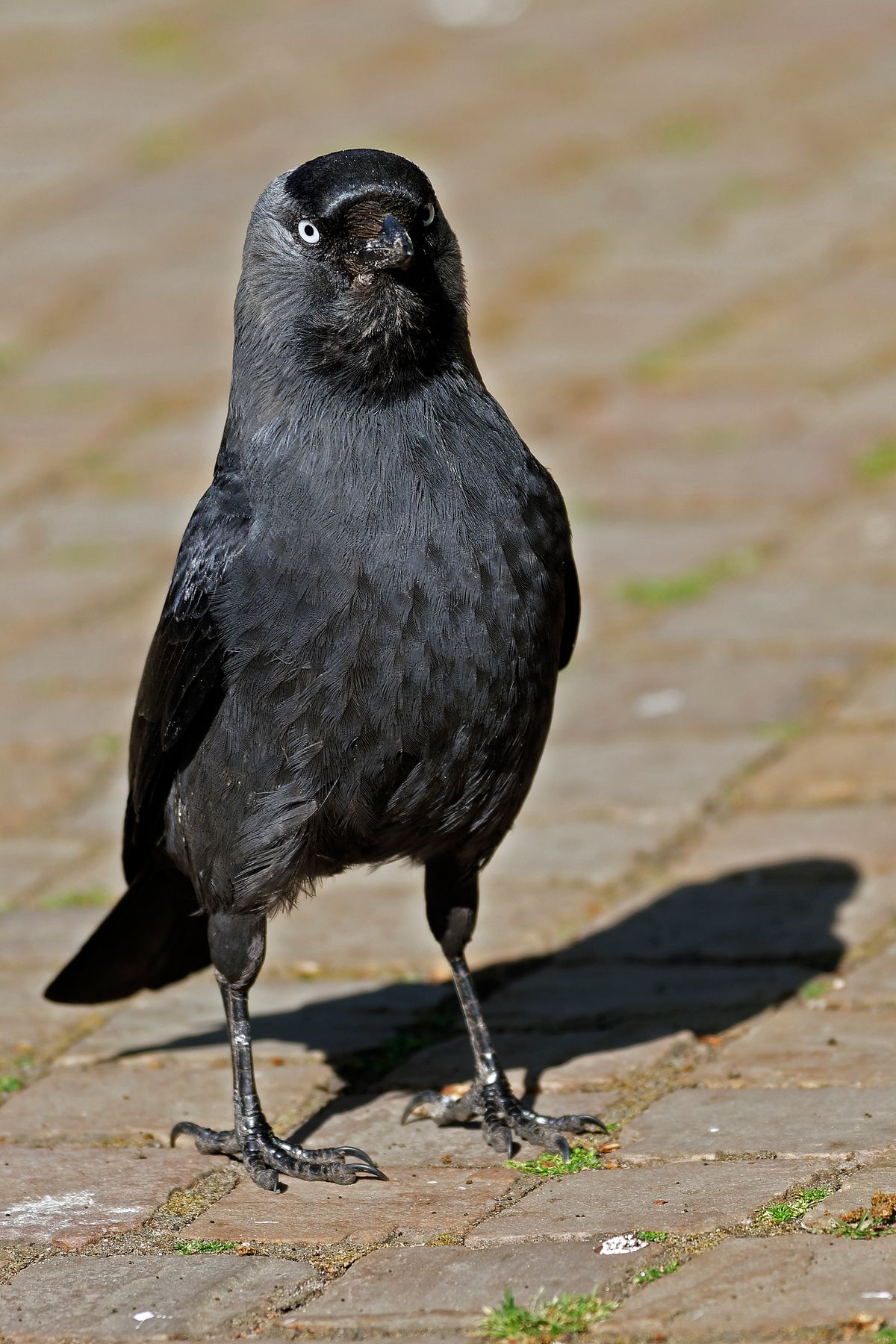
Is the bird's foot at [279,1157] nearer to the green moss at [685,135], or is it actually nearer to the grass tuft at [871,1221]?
the grass tuft at [871,1221]

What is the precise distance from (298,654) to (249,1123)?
1036 mm

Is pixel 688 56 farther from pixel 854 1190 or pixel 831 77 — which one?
pixel 854 1190

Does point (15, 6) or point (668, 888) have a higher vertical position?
point (15, 6)

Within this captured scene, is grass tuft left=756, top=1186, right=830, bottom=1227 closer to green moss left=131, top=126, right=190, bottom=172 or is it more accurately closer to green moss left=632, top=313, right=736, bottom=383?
green moss left=632, top=313, right=736, bottom=383

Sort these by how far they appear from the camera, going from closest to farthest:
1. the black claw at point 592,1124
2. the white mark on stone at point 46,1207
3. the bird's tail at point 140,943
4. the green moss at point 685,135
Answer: the white mark on stone at point 46,1207, the black claw at point 592,1124, the bird's tail at point 140,943, the green moss at point 685,135

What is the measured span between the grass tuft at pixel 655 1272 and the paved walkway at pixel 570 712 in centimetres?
2

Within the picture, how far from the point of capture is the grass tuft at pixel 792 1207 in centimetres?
355

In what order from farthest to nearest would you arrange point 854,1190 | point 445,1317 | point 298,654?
1. point 298,654
2. point 854,1190
3. point 445,1317

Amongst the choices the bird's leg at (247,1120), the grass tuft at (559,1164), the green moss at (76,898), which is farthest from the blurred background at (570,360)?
the grass tuft at (559,1164)

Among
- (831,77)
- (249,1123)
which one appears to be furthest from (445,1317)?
(831,77)

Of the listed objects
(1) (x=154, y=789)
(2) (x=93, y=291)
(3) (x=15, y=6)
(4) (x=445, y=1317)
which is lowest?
(4) (x=445, y=1317)

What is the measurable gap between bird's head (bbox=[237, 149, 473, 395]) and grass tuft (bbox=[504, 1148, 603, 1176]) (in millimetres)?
1634

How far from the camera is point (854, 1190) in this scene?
12.0 feet

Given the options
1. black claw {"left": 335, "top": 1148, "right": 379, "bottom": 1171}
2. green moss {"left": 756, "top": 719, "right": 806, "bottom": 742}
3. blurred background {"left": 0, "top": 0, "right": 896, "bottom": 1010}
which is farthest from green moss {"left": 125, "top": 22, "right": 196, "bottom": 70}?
black claw {"left": 335, "top": 1148, "right": 379, "bottom": 1171}
